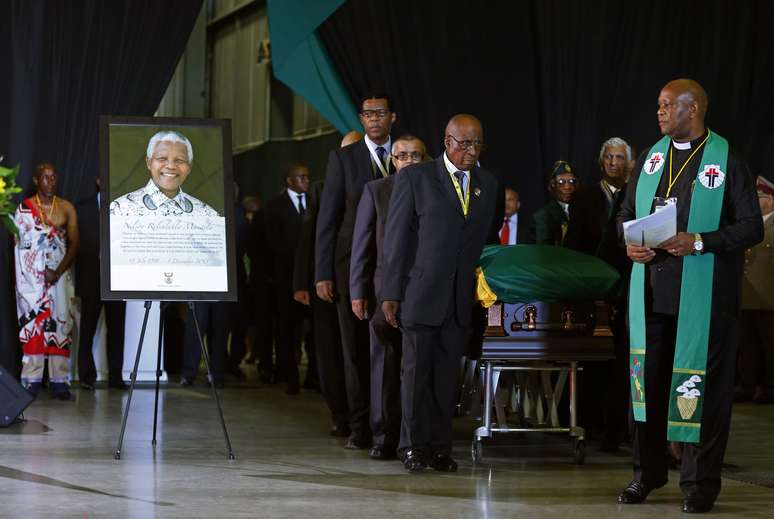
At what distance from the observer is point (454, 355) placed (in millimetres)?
5473

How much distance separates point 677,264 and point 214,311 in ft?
18.0

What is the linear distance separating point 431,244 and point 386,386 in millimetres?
827

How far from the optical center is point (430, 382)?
546 cm

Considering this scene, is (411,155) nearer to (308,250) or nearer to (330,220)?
(330,220)

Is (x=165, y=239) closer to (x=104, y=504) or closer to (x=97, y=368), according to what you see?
(x=104, y=504)

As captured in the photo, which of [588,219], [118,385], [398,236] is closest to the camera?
[398,236]

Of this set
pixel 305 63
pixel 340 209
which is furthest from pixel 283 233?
pixel 340 209

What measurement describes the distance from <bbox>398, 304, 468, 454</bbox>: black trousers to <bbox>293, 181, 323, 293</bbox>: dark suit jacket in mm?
1332

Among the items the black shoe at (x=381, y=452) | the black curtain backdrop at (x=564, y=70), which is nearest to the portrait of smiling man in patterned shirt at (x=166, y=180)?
the black shoe at (x=381, y=452)

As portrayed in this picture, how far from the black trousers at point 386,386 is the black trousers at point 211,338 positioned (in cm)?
381

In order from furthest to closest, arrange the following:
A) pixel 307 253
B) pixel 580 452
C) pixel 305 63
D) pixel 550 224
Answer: pixel 305 63 < pixel 550 224 < pixel 307 253 < pixel 580 452

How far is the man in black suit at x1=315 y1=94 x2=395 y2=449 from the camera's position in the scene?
624 centimetres

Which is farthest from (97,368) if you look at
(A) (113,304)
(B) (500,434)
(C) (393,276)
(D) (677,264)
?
(D) (677,264)

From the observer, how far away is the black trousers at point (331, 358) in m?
6.60
